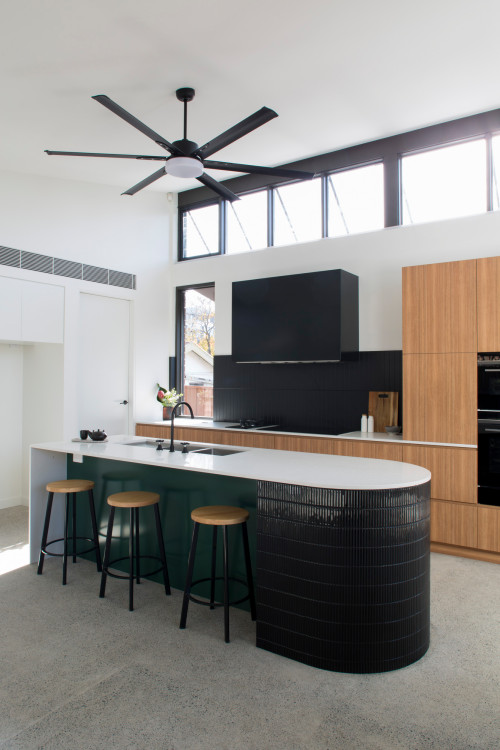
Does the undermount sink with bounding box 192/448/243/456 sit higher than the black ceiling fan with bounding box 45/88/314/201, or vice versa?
the black ceiling fan with bounding box 45/88/314/201

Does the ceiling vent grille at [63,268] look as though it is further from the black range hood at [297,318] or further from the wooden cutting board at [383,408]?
the wooden cutting board at [383,408]

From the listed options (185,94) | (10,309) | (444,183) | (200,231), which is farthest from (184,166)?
(200,231)

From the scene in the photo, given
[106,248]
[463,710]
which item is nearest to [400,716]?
[463,710]

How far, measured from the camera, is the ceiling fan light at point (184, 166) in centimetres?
344

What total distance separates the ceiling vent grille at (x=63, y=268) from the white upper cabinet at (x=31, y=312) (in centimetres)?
17

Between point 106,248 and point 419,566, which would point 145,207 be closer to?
point 106,248

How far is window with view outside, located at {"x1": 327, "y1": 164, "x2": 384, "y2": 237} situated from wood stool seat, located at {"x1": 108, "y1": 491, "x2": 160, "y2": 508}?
11.7 feet

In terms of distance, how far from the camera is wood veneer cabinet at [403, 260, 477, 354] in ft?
13.6

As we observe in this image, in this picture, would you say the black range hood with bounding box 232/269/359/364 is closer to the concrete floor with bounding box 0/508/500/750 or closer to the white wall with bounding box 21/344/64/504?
the white wall with bounding box 21/344/64/504

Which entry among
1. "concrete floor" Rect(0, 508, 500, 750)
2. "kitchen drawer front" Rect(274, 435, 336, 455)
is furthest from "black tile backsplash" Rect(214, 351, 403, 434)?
"concrete floor" Rect(0, 508, 500, 750)

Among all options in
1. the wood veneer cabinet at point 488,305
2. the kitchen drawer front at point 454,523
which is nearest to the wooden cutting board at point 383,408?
the kitchen drawer front at point 454,523

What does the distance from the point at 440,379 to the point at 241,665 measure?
277 centimetres

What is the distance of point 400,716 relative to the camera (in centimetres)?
213

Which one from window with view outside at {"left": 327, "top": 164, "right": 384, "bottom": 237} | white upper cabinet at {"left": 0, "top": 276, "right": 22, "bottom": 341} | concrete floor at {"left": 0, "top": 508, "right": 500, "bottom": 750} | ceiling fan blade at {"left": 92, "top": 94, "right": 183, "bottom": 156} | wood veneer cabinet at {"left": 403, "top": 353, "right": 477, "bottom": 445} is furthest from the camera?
window with view outside at {"left": 327, "top": 164, "right": 384, "bottom": 237}
